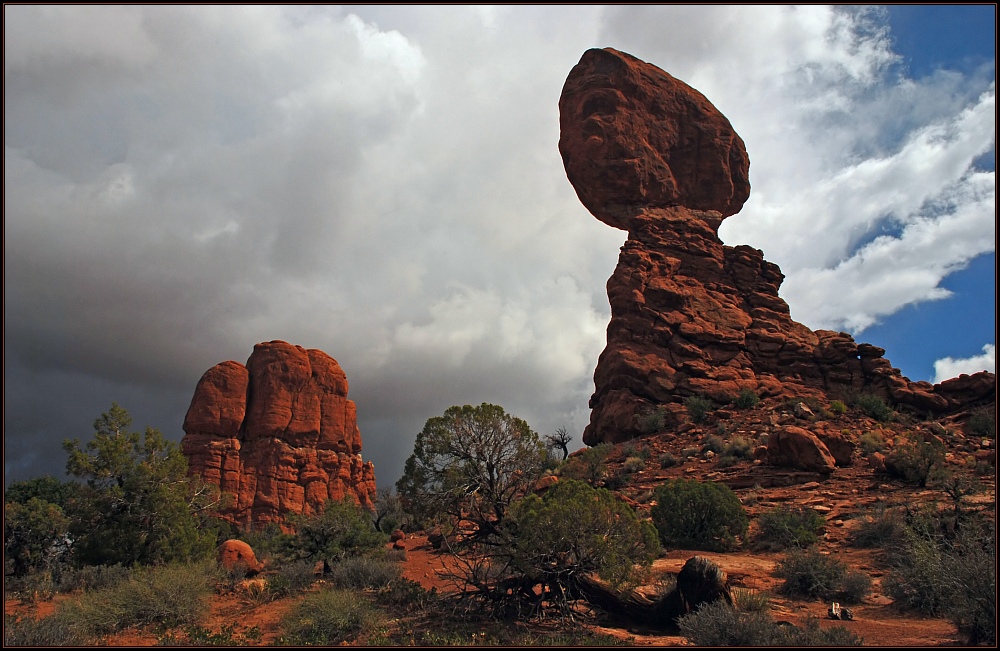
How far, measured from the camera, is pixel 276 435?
136 feet

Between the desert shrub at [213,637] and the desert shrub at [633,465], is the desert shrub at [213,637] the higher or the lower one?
the lower one

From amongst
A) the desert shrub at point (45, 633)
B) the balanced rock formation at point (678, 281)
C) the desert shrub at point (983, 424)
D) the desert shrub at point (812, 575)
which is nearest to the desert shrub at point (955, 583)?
the desert shrub at point (812, 575)

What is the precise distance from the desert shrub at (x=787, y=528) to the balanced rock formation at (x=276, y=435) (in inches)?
1221

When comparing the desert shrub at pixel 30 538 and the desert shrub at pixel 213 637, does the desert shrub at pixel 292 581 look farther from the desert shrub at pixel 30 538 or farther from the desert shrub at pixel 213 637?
the desert shrub at pixel 30 538

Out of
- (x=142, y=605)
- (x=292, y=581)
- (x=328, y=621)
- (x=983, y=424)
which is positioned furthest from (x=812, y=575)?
(x=983, y=424)

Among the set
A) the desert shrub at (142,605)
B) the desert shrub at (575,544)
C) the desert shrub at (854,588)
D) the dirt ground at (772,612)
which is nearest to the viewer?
the dirt ground at (772,612)

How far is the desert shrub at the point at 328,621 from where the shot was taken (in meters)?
9.80

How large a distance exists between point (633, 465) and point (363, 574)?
15813 mm

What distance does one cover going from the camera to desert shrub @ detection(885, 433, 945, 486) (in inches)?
756

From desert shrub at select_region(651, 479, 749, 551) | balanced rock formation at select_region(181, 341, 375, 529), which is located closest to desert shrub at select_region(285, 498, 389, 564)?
desert shrub at select_region(651, 479, 749, 551)

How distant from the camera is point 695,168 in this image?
45406 millimetres

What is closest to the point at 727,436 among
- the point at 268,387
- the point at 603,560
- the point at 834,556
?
the point at 834,556

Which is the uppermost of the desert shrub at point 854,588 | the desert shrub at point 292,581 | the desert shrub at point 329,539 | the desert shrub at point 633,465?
the desert shrub at point 633,465

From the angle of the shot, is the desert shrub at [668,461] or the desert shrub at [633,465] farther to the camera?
the desert shrub at [633,465]
